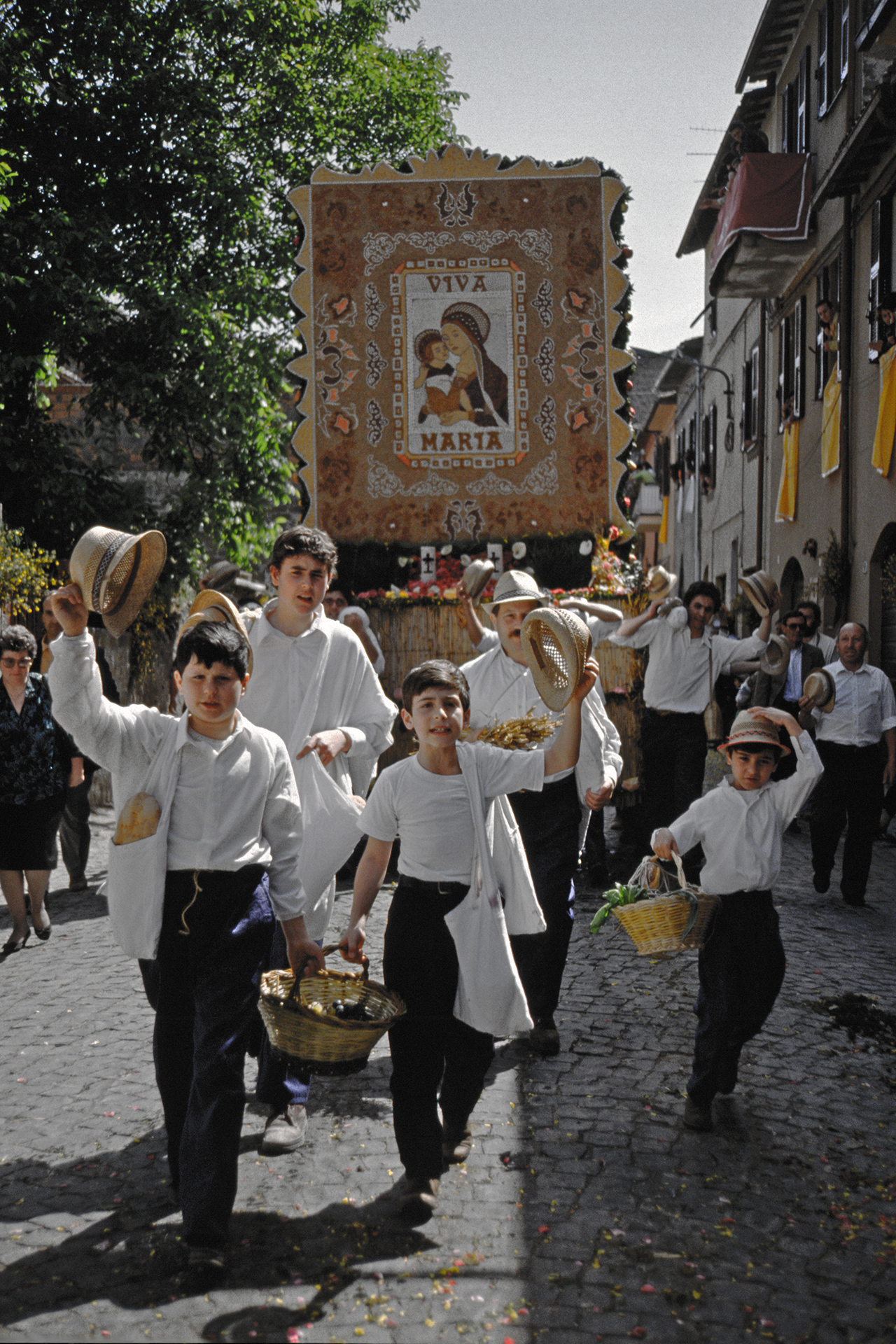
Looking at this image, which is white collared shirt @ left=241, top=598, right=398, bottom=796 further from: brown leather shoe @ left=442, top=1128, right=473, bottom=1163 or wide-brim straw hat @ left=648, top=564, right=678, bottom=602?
wide-brim straw hat @ left=648, top=564, right=678, bottom=602

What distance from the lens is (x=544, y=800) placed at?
18.8 feet

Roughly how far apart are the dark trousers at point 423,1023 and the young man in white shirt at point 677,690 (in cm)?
539

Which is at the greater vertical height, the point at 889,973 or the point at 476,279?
the point at 476,279

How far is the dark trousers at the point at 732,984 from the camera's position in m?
4.74

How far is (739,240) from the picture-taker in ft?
65.9

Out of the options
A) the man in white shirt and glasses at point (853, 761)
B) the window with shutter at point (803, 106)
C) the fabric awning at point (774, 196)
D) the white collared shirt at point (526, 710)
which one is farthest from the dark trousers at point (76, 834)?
the window with shutter at point (803, 106)

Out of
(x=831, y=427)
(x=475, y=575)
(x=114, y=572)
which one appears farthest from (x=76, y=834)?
(x=831, y=427)

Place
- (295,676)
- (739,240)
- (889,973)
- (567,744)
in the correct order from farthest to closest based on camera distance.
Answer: (739,240) < (889,973) < (295,676) < (567,744)

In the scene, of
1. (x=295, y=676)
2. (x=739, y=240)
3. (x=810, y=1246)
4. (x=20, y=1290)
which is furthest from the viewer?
(x=739, y=240)

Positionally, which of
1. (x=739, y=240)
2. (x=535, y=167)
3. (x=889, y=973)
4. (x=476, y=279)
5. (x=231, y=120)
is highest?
(x=231, y=120)

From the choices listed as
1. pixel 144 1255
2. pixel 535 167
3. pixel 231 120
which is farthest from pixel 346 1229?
pixel 231 120

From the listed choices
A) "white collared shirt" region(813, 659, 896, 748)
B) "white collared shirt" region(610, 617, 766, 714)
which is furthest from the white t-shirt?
"white collared shirt" region(813, 659, 896, 748)

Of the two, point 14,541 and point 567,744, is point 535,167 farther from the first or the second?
point 567,744

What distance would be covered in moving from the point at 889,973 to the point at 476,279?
8.45m
